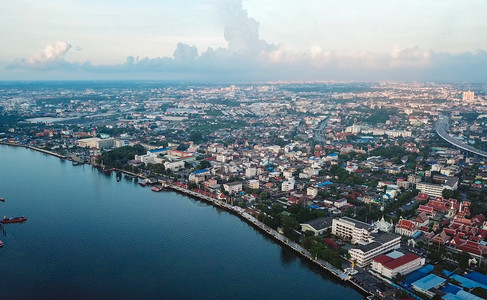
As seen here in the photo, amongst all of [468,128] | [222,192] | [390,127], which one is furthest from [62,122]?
[468,128]

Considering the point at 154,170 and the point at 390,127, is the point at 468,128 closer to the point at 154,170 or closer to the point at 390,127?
the point at 390,127

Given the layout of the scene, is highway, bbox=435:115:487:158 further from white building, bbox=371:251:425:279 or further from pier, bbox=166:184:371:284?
pier, bbox=166:184:371:284

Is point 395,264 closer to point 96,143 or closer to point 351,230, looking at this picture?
point 351,230

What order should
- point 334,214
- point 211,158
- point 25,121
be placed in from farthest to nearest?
1. point 25,121
2. point 211,158
3. point 334,214

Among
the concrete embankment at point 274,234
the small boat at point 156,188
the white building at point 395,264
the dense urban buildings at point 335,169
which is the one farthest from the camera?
the small boat at point 156,188

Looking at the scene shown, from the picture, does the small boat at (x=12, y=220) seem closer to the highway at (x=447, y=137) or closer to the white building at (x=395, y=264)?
the white building at (x=395, y=264)

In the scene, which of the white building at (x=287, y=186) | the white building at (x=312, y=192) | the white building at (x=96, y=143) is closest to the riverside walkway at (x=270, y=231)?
the white building at (x=287, y=186)

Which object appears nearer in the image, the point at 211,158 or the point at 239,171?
the point at 239,171
